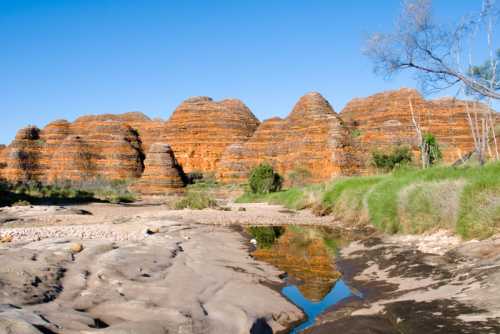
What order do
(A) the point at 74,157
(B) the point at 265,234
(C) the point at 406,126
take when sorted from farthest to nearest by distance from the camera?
1. (A) the point at 74,157
2. (C) the point at 406,126
3. (B) the point at 265,234

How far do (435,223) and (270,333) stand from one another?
4891mm

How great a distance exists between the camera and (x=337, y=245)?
9094 mm

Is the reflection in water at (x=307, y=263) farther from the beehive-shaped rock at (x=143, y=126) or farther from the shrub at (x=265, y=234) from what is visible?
the beehive-shaped rock at (x=143, y=126)

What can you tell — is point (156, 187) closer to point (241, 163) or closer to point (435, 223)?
point (241, 163)

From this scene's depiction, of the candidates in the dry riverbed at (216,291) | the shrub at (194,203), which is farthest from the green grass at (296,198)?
the dry riverbed at (216,291)

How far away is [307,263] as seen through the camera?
7098 millimetres

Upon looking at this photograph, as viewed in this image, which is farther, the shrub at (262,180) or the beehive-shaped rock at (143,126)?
the beehive-shaped rock at (143,126)

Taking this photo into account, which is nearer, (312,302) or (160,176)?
(312,302)

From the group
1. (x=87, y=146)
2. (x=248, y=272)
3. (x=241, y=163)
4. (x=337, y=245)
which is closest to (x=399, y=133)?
(x=241, y=163)

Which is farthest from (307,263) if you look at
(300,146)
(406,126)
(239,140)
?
(239,140)

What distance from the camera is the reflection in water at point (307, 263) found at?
493 cm

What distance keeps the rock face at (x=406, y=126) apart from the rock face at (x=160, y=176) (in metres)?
21.5

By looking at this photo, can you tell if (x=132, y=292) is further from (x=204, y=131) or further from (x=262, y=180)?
(x=204, y=131)

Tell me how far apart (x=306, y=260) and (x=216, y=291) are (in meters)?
3.12
